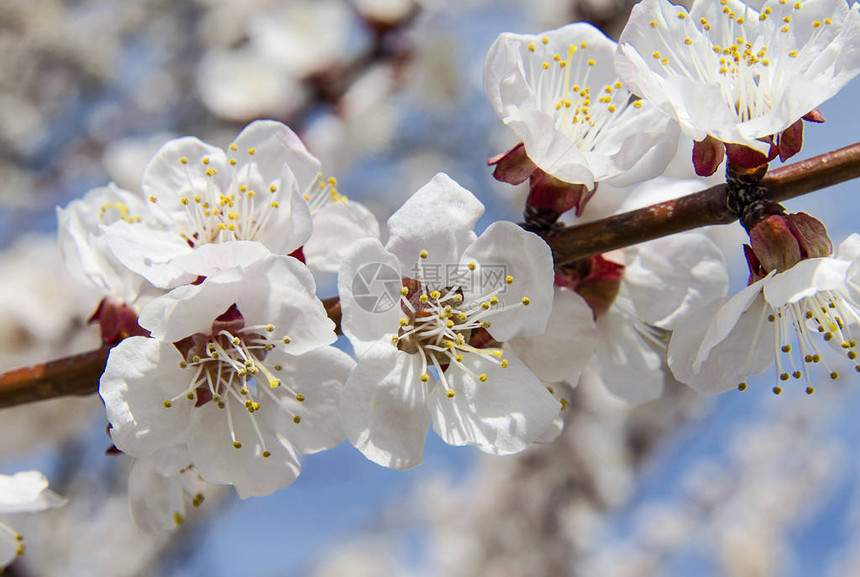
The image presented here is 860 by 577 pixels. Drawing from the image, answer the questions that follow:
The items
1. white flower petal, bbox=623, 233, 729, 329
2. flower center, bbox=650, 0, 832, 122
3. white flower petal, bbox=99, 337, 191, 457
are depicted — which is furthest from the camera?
white flower petal, bbox=623, 233, 729, 329

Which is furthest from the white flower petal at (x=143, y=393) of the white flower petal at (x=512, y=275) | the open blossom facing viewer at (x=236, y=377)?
the white flower petal at (x=512, y=275)

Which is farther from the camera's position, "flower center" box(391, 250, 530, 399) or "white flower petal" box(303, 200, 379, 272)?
"white flower petal" box(303, 200, 379, 272)

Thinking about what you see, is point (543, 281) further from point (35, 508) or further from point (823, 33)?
point (35, 508)

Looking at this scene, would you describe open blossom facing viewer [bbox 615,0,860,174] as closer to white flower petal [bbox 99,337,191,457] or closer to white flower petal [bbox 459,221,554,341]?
white flower petal [bbox 459,221,554,341]

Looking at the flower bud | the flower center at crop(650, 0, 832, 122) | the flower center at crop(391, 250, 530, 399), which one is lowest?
the flower center at crop(391, 250, 530, 399)

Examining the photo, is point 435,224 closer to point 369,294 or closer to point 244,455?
point 369,294

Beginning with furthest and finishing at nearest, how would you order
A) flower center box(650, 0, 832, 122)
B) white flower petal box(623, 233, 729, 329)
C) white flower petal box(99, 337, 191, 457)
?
white flower petal box(623, 233, 729, 329)
flower center box(650, 0, 832, 122)
white flower petal box(99, 337, 191, 457)

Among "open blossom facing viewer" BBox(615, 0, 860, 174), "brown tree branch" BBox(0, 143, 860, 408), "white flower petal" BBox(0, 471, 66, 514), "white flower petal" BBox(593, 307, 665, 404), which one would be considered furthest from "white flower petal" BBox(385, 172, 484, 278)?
"white flower petal" BBox(0, 471, 66, 514)
